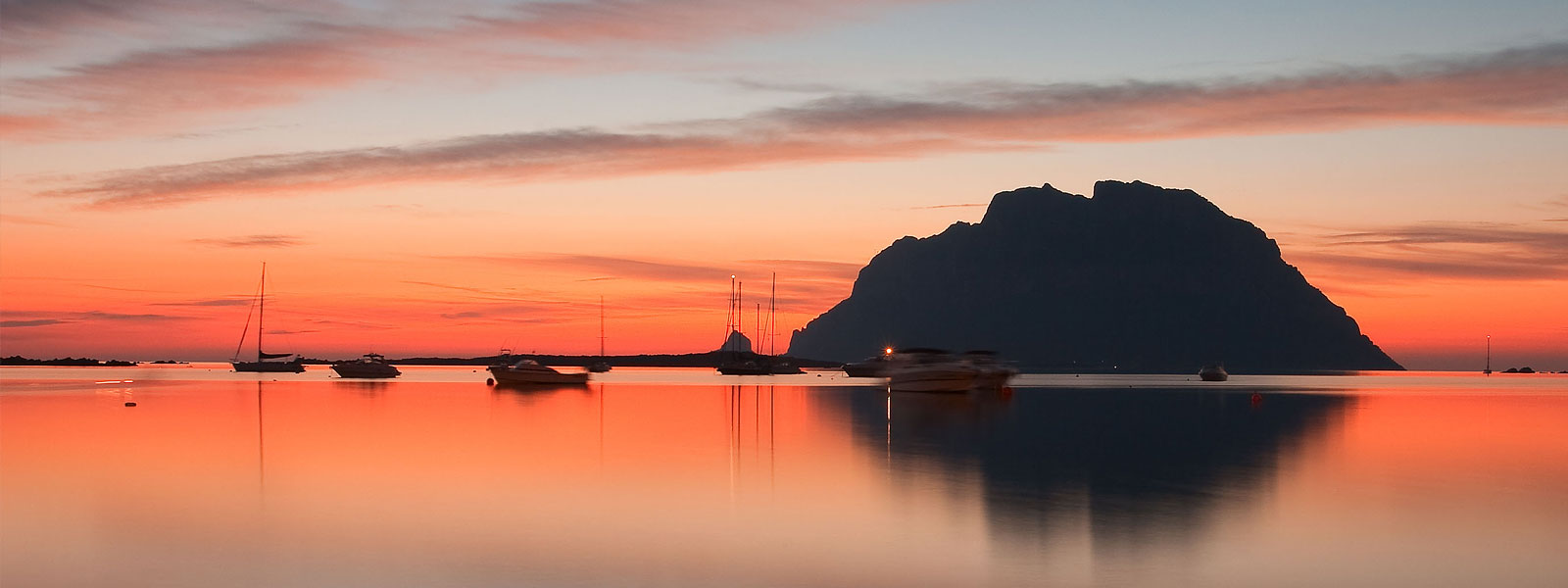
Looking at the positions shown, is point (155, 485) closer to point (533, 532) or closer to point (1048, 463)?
point (533, 532)

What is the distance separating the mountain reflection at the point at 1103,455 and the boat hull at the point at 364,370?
81.0 metres

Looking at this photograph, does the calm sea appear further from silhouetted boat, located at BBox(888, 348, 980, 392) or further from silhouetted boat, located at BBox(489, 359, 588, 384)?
silhouetted boat, located at BBox(489, 359, 588, 384)

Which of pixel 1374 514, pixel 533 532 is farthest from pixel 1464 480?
pixel 533 532

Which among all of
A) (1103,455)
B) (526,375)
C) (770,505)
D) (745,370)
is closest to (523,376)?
(526,375)

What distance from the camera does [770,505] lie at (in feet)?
84.6

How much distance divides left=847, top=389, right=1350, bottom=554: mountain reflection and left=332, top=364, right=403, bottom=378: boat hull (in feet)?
266

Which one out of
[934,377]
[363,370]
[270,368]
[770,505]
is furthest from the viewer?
[270,368]

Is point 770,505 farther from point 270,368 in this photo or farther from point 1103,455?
point 270,368

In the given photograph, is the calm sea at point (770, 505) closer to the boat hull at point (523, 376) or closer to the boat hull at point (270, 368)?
the boat hull at point (523, 376)

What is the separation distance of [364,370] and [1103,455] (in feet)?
386

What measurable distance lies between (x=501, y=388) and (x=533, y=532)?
89.9 metres

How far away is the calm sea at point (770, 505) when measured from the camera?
1806cm

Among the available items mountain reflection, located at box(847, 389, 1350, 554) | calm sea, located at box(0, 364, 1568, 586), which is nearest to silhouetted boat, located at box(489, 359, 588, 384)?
mountain reflection, located at box(847, 389, 1350, 554)

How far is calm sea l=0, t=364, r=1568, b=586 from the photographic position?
18.1 metres
